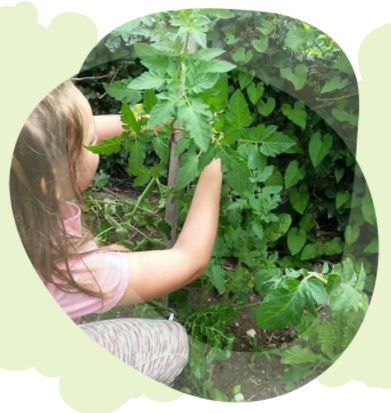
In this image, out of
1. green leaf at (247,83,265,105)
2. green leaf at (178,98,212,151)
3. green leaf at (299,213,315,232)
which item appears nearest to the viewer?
green leaf at (178,98,212,151)

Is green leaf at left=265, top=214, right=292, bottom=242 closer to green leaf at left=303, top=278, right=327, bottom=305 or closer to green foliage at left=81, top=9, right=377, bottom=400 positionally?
green foliage at left=81, top=9, right=377, bottom=400

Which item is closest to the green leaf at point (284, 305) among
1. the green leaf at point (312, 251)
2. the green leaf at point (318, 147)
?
the green leaf at point (312, 251)

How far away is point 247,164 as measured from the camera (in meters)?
1.20

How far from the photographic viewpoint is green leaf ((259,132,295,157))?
1.21 meters

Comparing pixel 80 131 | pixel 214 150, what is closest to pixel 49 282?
pixel 80 131

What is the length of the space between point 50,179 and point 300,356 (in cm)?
61

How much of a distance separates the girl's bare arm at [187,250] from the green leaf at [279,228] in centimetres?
16

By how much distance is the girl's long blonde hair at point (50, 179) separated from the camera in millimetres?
1104

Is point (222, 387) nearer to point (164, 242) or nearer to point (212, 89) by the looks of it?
point (164, 242)

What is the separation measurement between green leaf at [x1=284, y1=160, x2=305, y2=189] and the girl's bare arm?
0.47 ft

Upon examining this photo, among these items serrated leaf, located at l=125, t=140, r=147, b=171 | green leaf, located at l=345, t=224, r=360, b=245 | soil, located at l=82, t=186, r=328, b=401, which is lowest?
soil, located at l=82, t=186, r=328, b=401

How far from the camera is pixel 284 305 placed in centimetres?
121

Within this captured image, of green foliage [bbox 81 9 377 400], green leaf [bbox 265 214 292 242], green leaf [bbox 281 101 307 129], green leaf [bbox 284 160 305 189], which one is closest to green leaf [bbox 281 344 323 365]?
green foliage [bbox 81 9 377 400]

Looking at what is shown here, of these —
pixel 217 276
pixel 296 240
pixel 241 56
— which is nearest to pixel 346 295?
pixel 296 240
